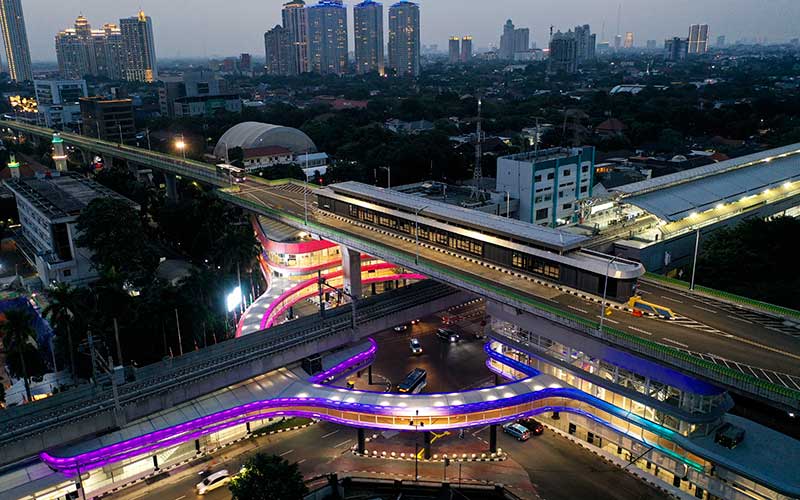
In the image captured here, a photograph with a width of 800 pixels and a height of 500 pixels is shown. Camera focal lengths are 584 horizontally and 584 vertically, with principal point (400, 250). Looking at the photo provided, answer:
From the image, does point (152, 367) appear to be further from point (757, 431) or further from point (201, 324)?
point (757, 431)

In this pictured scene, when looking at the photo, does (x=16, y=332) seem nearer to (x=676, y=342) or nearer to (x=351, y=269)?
(x=351, y=269)

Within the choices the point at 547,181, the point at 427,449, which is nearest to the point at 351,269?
the point at 427,449

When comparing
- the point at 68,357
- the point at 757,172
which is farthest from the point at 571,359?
the point at 757,172

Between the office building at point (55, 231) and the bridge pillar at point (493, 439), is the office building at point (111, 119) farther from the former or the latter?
the bridge pillar at point (493, 439)

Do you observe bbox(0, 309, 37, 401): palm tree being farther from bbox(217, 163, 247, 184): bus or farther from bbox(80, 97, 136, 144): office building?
bbox(80, 97, 136, 144): office building

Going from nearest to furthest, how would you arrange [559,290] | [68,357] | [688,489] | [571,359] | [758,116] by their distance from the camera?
[688,489] < [571,359] < [559,290] < [68,357] < [758,116]

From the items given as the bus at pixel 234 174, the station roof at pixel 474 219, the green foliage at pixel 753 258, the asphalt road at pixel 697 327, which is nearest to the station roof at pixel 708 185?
the green foliage at pixel 753 258

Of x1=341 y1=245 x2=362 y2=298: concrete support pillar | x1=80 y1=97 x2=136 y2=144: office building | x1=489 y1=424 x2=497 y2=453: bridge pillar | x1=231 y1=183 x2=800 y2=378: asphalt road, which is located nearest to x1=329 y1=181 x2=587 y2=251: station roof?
x1=231 y1=183 x2=800 y2=378: asphalt road
